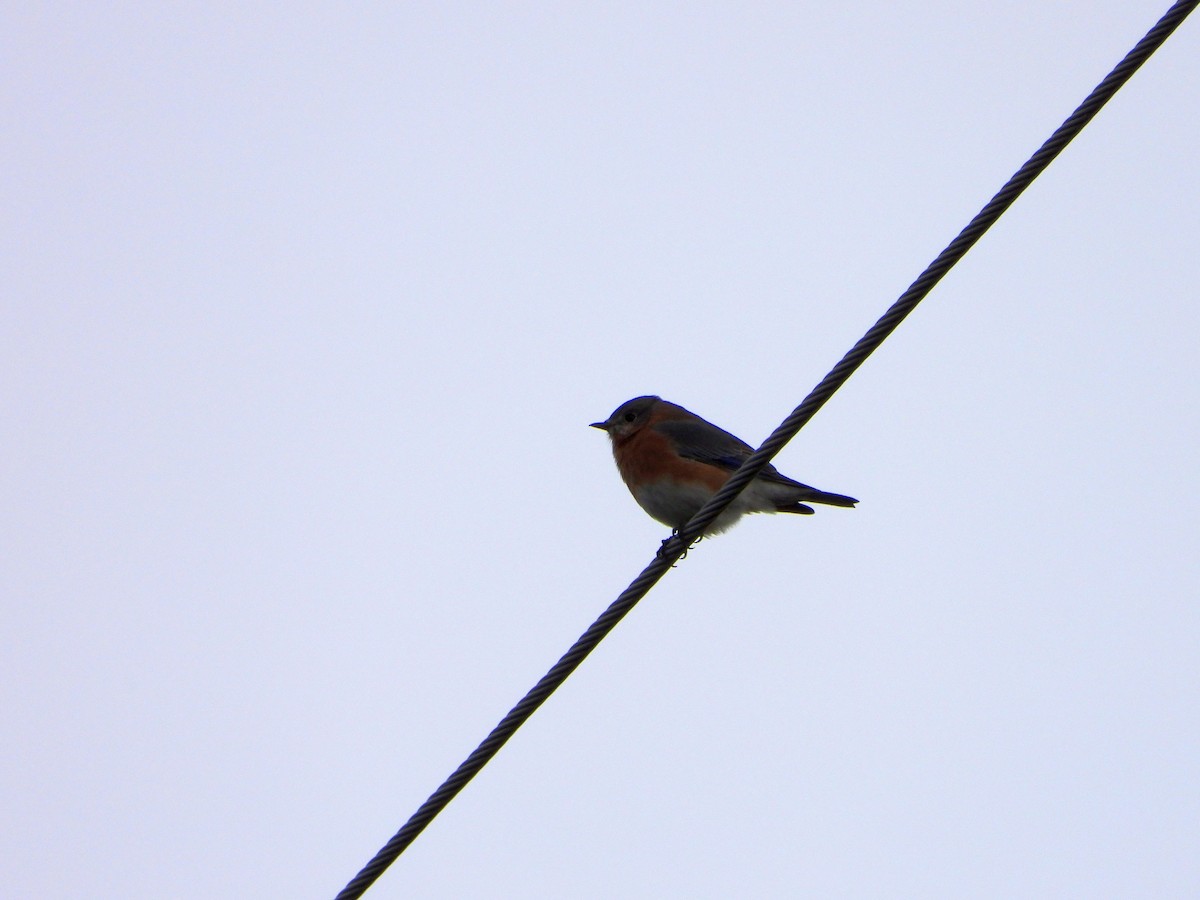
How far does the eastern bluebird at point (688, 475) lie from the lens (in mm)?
7016

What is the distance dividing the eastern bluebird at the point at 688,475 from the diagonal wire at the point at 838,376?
3170 millimetres

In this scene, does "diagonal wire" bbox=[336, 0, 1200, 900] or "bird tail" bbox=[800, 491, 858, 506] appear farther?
"bird tail" bbox=[800, 491, 858, 506]

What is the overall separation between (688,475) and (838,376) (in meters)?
3.49

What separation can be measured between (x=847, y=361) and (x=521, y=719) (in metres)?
1.34

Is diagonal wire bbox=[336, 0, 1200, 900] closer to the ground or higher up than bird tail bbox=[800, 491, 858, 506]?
closer to the ground

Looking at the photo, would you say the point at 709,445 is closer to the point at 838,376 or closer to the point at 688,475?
the point at 688,475

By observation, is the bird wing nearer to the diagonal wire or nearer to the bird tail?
the bird tail

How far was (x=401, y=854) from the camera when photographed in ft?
11.0

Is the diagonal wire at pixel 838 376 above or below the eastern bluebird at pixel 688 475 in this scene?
below

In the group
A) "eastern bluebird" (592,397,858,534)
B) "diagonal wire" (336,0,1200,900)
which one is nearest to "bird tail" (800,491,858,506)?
"eastern bluebird" (592,397,858,534)

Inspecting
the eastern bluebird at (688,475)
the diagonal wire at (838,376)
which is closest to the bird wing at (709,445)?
the eastern bluebird at (688,475)

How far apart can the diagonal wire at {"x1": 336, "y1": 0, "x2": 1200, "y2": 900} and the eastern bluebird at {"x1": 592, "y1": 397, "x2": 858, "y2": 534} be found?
10.4 feet

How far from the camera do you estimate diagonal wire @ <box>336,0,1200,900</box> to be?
3.21 m

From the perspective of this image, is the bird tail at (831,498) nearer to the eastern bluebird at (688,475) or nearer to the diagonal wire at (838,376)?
the eastern bluebird at (688,475)
